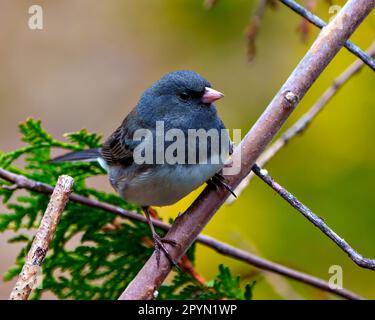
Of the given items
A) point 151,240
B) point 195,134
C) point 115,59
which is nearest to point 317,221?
point 195,134

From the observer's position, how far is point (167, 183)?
1.64 metres

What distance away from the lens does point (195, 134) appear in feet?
5.57

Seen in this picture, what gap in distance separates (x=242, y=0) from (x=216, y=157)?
1.39 metres

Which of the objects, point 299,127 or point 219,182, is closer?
point 219,182

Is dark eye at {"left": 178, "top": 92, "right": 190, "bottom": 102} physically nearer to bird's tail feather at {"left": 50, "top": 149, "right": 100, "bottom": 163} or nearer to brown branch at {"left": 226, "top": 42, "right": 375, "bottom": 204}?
brown branch at {"left": 226, "top": 42, "right": 375, "bottom": 204}

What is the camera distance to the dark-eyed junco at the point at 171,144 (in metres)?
1.61

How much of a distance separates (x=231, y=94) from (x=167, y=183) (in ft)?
4.51

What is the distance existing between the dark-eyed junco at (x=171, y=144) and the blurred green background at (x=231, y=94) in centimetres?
39

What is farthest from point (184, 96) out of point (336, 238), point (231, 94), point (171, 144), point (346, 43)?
point (231, 94)

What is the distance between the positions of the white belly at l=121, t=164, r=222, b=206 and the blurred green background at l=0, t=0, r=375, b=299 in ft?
1.16

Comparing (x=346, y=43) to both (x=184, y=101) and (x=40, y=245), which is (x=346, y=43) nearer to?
(x=184, y=101)

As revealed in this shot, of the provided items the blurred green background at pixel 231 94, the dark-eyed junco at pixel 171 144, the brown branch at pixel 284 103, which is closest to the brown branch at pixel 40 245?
the brown branch at pixel 284 103

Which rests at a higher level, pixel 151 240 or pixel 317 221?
pixel 151 240
